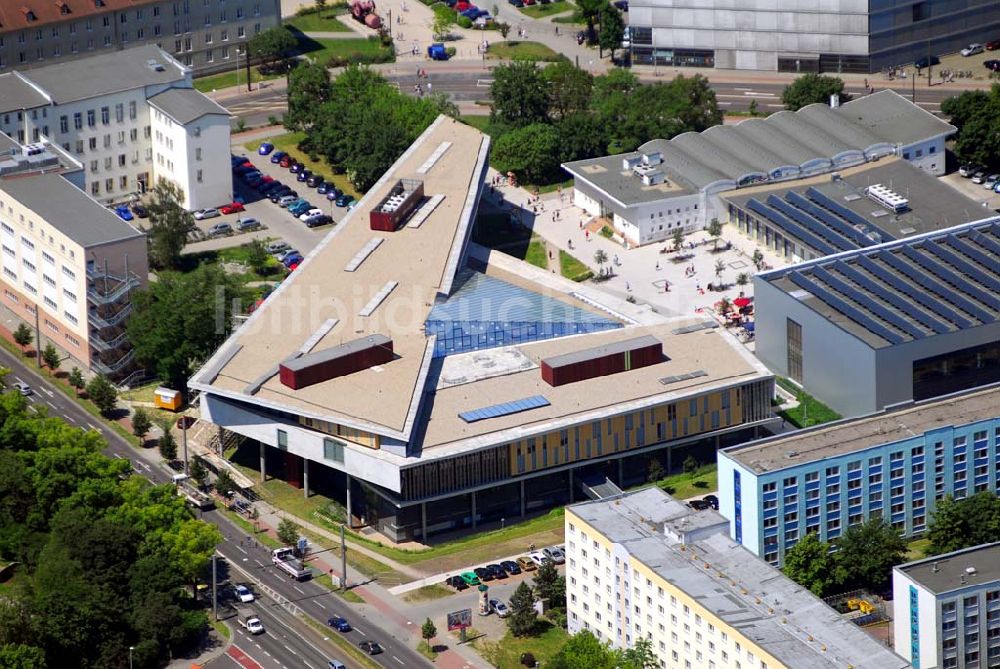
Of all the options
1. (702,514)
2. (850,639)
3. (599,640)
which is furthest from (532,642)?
(850,639)

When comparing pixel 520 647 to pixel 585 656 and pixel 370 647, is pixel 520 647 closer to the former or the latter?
pixel 585 656

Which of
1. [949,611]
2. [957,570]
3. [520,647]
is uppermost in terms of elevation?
[957,570]

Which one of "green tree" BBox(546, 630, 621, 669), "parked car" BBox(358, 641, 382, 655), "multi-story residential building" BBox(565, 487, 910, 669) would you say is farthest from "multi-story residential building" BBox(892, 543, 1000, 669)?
"parked car" BBox(358, 641, 382, 655)

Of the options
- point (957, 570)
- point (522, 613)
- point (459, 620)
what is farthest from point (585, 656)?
point (957, 570)

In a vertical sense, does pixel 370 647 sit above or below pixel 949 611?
below

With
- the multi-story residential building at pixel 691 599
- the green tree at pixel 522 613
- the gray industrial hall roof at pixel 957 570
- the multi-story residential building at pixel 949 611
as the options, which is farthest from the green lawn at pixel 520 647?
the gray industrial hall roof at pixel 957 570

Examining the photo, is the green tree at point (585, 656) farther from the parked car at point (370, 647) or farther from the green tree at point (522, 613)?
the parked car at point (370, 647)
